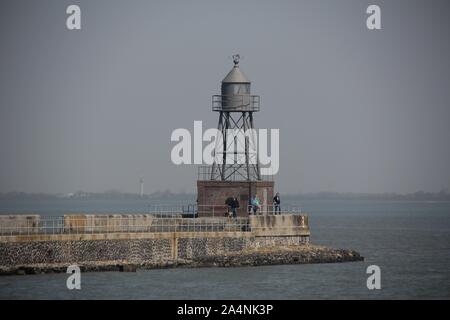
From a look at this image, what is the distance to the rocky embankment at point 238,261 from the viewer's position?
61.8 m

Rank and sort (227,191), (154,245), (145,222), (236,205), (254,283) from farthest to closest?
1. (227,191)
2. (236,205)
3. (145,222)
4. (154,245)
5. (254,283)

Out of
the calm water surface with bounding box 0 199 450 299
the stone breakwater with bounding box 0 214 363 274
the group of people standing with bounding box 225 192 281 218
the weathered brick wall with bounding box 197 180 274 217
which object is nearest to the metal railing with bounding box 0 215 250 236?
the stone breakwater with bounding box 0 214 363 274

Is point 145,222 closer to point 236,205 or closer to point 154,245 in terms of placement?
point 154,245

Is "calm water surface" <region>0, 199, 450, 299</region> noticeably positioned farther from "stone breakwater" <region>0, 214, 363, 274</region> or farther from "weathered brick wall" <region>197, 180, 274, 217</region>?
"weathered brick wall" <region>197, 180, 274, 217</region>

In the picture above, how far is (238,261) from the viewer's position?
6638 cm

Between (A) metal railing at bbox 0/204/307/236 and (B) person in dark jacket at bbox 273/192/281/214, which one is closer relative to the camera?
(A) metal railing at bbox 0/204/307/236

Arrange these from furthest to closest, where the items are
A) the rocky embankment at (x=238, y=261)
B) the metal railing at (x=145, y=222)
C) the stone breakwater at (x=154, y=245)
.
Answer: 1. the metal railing at (x=145, y=222)
2. the stone breakwater at (x=154, y=245)
3. the rocky embankment at (x=238, y=261)

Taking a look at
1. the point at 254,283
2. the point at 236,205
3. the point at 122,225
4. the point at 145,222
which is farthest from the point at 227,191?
the point at 254,283

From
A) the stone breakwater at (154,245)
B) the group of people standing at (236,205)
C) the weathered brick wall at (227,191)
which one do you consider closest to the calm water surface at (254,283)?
the stone breakwater at (154,245)

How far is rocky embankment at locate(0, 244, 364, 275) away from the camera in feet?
203

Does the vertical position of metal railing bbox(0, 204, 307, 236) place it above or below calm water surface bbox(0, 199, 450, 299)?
above

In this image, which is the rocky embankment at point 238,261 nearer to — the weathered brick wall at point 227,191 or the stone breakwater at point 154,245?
the stone breakwater at point 154,245

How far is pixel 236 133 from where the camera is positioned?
243 ft
